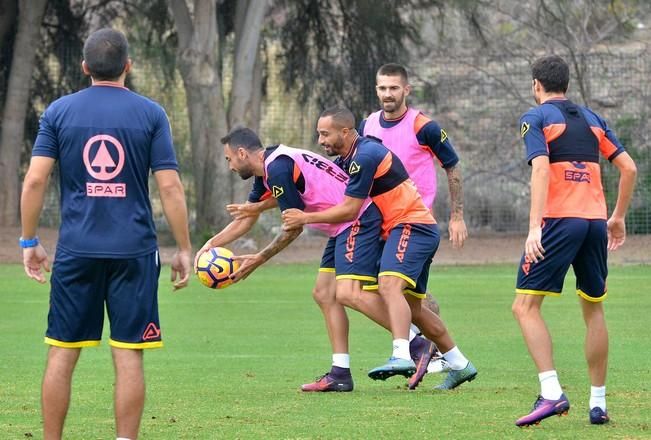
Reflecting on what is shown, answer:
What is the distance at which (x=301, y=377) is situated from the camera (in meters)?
10.4

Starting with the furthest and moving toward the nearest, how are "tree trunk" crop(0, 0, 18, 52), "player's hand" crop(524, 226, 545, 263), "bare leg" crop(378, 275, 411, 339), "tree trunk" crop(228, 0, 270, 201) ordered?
"tree trunk" crop(0, 0, 18, 52) → "tree trunk" crop(228, 0, 270, 201) → "bare leg" crop(378, 275, 411, 339) → "player's hand" crop(524, 226, 545, 263)

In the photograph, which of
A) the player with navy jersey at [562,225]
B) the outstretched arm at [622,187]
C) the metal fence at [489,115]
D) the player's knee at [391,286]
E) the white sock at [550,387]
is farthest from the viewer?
the metal fence at [489,115]

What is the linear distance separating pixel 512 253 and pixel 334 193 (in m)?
16.3

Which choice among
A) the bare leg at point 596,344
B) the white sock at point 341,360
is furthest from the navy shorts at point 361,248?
the bare leg at point 596,344

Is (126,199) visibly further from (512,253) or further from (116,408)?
(512,253)

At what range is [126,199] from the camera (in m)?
6.73

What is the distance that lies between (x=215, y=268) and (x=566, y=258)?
276 centimetres

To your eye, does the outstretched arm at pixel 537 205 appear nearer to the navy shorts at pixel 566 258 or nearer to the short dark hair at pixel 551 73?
the navy shorts at pixel 566 258

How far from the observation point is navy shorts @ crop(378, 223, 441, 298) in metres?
9.55

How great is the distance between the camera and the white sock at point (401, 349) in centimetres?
918

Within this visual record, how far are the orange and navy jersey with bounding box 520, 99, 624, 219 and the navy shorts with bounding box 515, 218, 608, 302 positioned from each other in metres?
0.07

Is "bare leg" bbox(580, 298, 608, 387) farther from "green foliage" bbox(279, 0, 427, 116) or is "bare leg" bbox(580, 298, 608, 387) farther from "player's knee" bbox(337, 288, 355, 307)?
"green foliage" bbox(279, 0, 427, 116)

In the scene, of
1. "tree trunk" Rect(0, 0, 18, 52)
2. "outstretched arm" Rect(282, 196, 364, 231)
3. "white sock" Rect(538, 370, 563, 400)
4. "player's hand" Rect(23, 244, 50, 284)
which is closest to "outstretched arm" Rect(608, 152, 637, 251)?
"white sock" Rect(538, 370, 563, 400)

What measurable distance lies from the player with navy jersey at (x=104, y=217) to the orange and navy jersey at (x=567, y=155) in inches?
90.2
